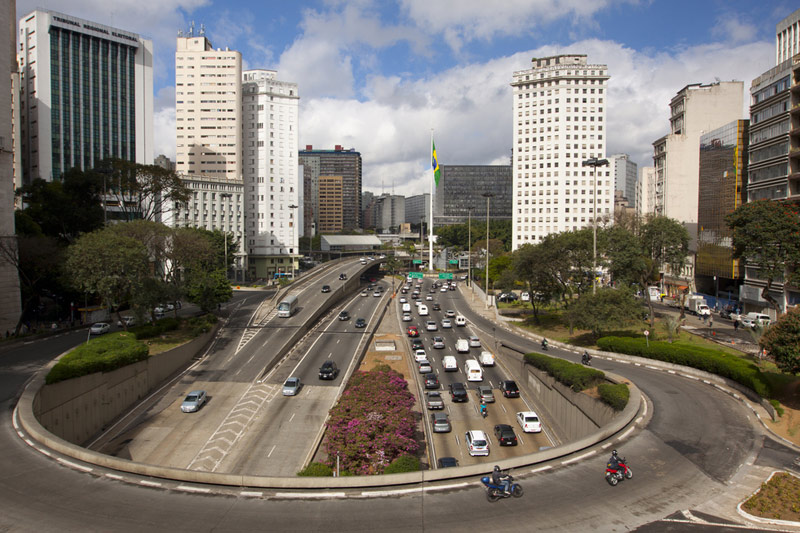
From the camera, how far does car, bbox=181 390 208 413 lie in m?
39.5

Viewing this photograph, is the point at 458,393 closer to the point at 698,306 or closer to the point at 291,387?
the point at 291,387

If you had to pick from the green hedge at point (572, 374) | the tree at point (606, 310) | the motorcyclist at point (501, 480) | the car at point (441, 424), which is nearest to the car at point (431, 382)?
the car at point (441, 424)

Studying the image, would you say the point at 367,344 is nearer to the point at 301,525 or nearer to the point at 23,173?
the point at 301,525

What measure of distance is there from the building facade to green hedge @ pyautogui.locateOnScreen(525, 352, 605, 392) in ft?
141

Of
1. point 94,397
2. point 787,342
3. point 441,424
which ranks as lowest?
point 441,424

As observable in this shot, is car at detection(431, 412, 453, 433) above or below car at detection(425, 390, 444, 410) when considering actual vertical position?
below

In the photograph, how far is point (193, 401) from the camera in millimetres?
39844

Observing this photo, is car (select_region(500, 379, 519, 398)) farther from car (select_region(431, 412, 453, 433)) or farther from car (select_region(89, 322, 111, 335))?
car (select_region(89, 322, 111, 335))

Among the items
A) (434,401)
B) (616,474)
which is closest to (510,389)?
(434,401)

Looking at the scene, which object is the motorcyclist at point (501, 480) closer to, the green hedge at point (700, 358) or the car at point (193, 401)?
the green hedge at point (700, 358)

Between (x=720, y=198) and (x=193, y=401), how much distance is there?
251ft

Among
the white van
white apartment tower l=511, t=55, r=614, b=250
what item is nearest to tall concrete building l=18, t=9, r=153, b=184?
white apartment tower l=511, t=55, r=614, b=250

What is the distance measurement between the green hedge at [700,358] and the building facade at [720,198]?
33842mm

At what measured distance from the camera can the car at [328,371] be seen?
153 feet
